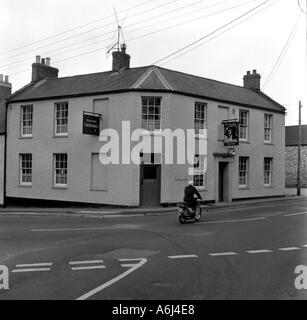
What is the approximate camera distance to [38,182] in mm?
26484

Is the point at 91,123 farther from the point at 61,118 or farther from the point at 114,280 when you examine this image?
the point at 114,280

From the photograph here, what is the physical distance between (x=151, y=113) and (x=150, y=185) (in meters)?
3.73

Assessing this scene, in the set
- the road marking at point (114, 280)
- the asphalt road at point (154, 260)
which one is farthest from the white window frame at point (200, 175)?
the road marking at point (114, 280)

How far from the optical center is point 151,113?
23344mm

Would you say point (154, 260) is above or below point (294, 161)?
below

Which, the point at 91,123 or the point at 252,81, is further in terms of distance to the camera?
the point at 252,81

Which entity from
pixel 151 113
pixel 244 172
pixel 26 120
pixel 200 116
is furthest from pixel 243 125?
pixel 26 120

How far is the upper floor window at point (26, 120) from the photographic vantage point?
27219 millimetres

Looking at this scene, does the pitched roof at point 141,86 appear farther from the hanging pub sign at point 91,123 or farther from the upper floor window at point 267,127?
the hanging pub sign at point 91,123

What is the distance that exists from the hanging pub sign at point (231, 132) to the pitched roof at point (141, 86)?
1.53 meters

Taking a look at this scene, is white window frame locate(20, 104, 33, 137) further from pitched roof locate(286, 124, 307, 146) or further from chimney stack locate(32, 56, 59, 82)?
pitched roof locate(286, 124, 307, 146)

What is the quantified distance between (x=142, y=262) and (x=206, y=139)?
1643 cm

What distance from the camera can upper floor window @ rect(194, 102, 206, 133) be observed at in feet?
81.6
